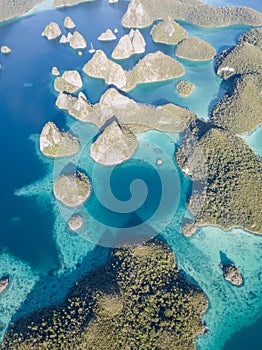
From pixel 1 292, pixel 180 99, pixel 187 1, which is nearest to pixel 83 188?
pixel 1 292

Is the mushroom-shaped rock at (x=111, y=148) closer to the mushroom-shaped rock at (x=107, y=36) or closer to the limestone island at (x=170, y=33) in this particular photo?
the limestone island at (x=170, y=33)

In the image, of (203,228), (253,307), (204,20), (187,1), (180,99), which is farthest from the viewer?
(187,1)

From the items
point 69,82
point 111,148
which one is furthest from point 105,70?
point 111,148

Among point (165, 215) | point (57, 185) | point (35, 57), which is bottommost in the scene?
point (35, 57)

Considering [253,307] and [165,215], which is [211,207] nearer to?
[165,215]

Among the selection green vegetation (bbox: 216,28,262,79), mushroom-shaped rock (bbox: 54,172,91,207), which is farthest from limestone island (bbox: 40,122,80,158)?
green vegetation (bbox: 216,28,262,79)

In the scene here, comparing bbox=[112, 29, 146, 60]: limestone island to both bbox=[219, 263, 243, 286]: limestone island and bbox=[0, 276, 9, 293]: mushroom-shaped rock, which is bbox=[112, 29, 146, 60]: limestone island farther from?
bbox=[219, 263, 243, 286]: limestone island

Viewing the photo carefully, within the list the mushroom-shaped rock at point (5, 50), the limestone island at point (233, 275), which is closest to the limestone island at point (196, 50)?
the mushroom-shaped rock at point (5, 50)
